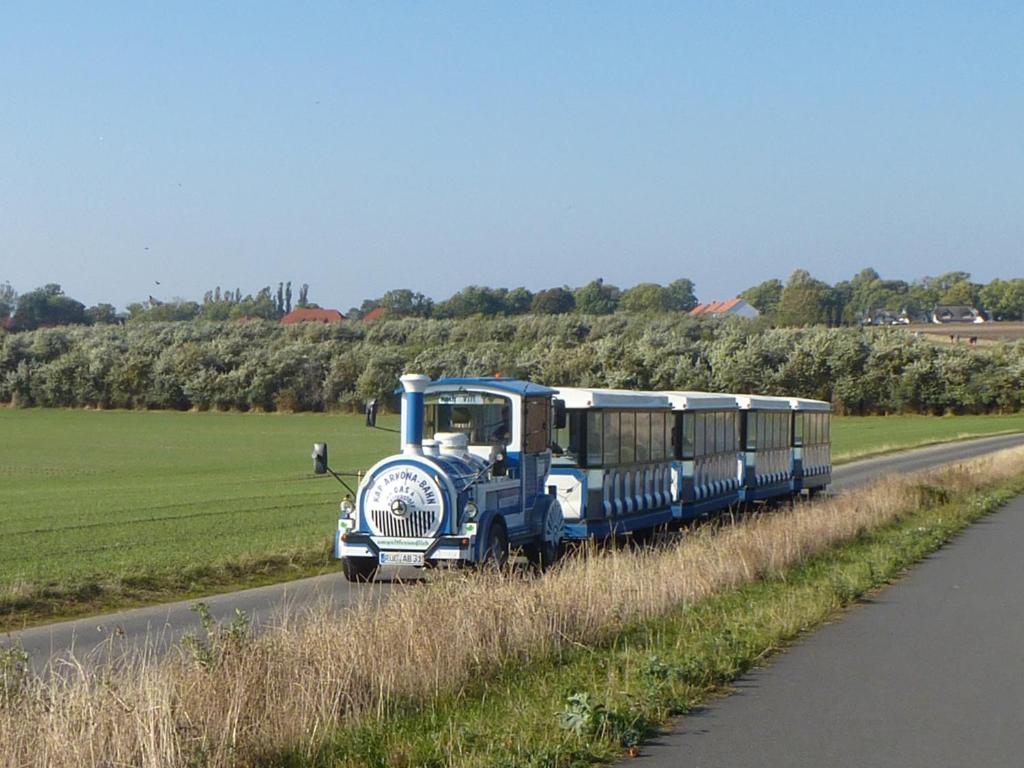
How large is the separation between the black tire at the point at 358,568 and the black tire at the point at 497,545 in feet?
4.84

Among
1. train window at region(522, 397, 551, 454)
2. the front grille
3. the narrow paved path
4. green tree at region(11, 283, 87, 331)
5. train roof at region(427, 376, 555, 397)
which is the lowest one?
the narrow paved path

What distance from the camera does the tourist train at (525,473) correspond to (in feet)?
56.2

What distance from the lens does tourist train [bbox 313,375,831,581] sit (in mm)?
17125

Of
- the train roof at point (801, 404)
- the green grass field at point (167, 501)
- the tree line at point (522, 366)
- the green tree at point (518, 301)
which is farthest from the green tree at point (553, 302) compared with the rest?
the train roof at point (801, 404)

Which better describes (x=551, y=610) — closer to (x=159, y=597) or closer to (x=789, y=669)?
(x=789, y=669)

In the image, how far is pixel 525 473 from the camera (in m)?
19.1

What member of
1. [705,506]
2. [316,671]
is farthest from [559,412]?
[316,671]

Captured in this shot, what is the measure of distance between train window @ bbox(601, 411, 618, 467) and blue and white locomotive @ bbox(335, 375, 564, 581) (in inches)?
69.6

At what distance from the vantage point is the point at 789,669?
1080 centimetres

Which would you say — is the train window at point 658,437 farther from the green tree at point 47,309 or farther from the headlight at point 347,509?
the green tree at point 47,309

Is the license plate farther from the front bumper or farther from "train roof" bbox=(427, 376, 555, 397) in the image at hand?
"train roof" bbox=(427, 376, 555, 397)

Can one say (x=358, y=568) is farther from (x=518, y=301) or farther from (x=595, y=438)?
(x=518, y=301)

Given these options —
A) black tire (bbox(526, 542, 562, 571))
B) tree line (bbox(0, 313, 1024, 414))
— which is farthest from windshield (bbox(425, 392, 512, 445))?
tree line (bbox(0, 313, 1024, 414))

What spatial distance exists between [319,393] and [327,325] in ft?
57.3
